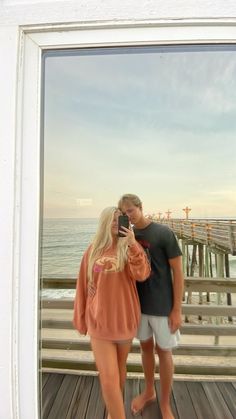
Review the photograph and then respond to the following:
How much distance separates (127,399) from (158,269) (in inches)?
24.2

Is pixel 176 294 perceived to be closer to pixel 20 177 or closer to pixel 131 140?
pixel 131 140

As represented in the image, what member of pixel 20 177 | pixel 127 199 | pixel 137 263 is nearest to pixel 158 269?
pixel 137 263

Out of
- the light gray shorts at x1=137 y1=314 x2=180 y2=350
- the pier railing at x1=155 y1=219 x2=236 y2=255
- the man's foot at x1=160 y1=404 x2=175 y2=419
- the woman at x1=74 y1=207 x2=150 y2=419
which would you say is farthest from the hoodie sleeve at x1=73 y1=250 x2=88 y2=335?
the man's foot at x1=160 y1=404 x2=175 y2=419

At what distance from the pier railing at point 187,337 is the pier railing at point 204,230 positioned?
25 centimetres

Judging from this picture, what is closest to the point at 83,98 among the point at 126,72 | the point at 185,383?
the point at 126,72

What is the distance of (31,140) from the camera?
0.92 m

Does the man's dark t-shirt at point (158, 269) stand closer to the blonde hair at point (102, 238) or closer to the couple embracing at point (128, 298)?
the couple embracing at point (128, 298)

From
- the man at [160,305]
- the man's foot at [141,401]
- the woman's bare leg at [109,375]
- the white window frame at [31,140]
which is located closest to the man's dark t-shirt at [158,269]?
the man at [160,305]

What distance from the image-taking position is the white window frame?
90 centimetres

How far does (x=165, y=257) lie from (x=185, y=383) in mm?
683

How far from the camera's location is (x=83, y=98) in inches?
43.8

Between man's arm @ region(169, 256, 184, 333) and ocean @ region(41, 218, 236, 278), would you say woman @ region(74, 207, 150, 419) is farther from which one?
man's arm @ region(169, 256, 184, 333)

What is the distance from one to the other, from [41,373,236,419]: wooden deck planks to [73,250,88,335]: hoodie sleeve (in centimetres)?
22

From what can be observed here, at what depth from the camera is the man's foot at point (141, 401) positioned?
1.19m
